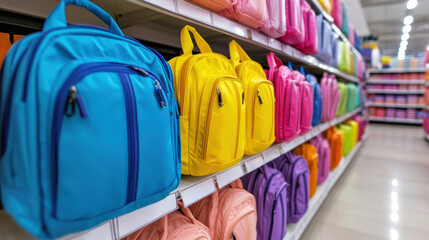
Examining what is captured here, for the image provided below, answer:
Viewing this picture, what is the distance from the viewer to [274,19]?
1271 millimetres

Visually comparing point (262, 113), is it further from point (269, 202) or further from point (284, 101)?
point (269, 202)

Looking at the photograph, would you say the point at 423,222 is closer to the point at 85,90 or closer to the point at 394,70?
the point at 85,90

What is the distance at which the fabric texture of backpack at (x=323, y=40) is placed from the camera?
6.83 feet

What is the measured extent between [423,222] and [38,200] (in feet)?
8.89

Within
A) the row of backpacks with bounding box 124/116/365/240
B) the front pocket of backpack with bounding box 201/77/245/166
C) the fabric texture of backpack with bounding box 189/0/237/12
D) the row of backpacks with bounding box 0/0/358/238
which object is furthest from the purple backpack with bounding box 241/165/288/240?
the fabric texture of backpack with bounding box 189/0/237/12

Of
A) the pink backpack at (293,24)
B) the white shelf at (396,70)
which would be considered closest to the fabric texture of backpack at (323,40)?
the pink backpack at (293,24)

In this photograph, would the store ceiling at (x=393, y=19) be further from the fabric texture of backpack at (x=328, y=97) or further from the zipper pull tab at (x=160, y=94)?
the zipper pull tab at (x=160, y=94)

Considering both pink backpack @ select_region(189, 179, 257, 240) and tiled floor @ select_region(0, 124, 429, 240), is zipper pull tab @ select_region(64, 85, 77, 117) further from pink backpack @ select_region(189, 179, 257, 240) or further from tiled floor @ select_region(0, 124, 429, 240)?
pink backpack @ select_region(189, 179, 257, 240)

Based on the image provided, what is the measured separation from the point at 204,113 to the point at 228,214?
1.55 feet

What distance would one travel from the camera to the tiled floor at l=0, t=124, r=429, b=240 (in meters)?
1.91

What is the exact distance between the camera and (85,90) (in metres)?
0.47

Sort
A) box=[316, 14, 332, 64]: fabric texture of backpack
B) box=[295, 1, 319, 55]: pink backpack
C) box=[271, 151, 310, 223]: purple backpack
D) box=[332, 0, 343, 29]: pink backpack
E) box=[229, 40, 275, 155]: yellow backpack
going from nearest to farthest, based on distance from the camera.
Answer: box=[229, 40, 275, 155]: yellow backpack < box=[271, 151, 310, 223]: purple backpack < box=[295, 1, 319, 55]: pink backpack < box=[316, 14, 332, 64]: fabric texture of backpack < box=[332, 0, 343, 29]: pink backpack

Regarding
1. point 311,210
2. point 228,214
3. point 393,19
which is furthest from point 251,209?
point 393,19

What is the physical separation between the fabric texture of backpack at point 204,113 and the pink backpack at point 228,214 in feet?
0.86
